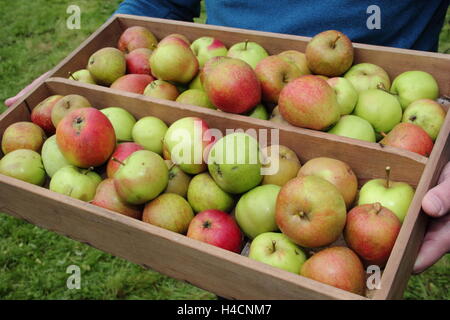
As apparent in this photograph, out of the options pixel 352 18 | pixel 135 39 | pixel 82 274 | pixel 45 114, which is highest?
pixel 352 18

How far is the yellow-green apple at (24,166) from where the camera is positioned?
168cm

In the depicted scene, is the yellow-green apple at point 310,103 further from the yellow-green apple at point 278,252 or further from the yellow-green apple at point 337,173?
the yellow-green apple at point 278,252

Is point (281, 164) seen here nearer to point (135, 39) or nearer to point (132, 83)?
point (132, 83)

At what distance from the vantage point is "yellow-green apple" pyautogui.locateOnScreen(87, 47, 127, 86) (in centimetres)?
203

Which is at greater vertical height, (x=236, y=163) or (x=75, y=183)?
(x=236, y=163)

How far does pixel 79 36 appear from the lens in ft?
16.0

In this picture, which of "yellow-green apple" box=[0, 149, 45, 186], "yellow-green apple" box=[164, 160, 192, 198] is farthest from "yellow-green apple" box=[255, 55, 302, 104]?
"yellow-green apple" box=[0, 149, 45, 186]

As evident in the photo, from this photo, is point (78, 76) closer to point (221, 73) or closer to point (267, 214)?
point (221, 73)

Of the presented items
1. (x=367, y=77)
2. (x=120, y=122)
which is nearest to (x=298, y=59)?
(x=367, y=77)

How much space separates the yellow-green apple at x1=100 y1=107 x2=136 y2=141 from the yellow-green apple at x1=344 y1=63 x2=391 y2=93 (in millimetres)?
899

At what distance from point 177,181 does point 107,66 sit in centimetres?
72

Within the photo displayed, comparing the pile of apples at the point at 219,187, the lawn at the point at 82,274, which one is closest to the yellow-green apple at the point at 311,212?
the pile of apples at the point at 219,187

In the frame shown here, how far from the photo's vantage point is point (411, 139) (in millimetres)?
1495
